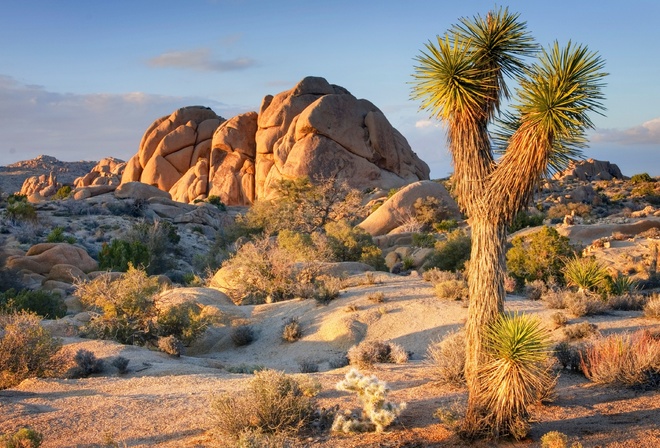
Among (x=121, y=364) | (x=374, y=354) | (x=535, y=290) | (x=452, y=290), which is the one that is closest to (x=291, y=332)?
(x=374, y=354)

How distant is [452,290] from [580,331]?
4460mm

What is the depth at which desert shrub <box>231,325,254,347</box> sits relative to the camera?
16609 millimetres

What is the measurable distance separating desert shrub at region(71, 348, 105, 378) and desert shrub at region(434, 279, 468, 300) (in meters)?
8.25

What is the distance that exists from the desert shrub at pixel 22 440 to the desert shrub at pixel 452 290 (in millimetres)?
11213

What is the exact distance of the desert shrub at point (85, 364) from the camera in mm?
12227

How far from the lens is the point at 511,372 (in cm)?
739

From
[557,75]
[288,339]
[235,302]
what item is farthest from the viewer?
[235,302]

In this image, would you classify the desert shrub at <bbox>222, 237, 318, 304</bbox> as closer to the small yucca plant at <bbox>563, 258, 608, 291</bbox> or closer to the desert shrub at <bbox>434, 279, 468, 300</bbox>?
the desert shrub at <bbox>434, 279, 468, 300</bbox>

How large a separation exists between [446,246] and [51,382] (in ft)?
48.8

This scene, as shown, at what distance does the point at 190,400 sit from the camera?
9617 mm

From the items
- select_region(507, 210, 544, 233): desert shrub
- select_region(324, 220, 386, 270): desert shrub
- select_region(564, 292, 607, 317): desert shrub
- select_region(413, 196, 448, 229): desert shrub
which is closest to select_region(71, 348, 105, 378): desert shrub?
select_region(564, 292, 607, 317): desert shrub

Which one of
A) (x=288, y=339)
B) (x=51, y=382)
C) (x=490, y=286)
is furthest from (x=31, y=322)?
(x=490, y=286)

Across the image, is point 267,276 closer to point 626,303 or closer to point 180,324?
point 180,324

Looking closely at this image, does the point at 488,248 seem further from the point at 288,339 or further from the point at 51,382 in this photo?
the point at 288,339
